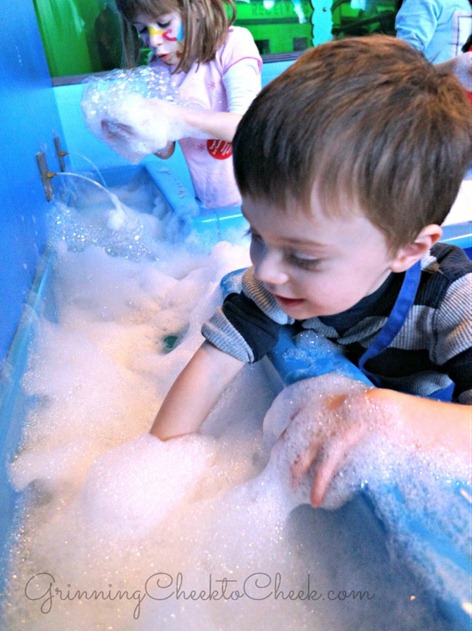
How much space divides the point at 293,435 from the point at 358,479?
13 centimetres

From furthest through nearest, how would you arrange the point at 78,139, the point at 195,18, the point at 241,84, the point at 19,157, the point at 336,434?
1. the point at 78,139
2. the point at 241,84
3. the point at 195,18
4. the point at 19,157
5. the point at 336,434

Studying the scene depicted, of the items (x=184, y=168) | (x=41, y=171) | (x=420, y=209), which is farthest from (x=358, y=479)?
(x=184, y=168)

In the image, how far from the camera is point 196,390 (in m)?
0.77

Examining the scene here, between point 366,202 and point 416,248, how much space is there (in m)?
0.13

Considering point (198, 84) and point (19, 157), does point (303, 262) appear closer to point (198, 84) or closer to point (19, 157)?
point (19, 157)

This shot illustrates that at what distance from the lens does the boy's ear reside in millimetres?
605

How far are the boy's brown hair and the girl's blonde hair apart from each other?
0.95 m

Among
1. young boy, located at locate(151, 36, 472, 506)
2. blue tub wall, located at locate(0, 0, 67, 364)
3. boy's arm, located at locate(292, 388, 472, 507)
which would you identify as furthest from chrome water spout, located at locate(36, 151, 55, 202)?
boy's arm, located at locate(292, 388, 472, 507)

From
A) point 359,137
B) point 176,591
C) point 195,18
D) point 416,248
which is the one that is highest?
point 195,18

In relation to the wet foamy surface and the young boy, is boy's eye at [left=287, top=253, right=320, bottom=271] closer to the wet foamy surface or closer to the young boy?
the young boy

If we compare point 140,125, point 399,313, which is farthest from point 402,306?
point 140,125

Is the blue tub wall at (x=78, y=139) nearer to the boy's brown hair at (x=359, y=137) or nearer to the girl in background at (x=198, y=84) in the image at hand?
the girl in background at (x=198, y=84)

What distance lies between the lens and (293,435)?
26.7 inches

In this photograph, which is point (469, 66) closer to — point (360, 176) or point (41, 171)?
point (360, 176)
